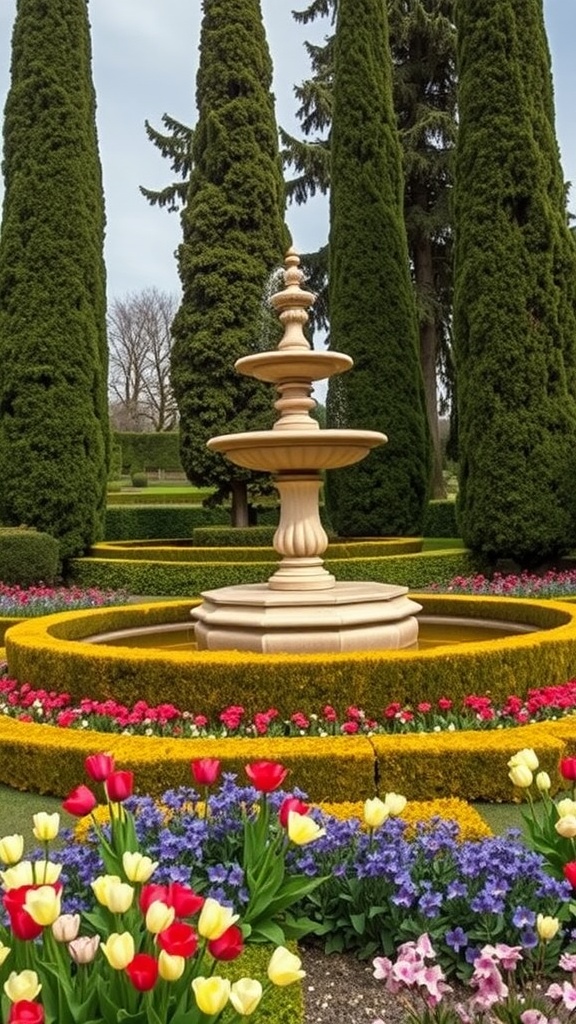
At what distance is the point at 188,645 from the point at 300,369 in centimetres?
291

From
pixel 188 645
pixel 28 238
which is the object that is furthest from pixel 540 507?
pixel 28 238

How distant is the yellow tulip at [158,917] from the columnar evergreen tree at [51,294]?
1435cm

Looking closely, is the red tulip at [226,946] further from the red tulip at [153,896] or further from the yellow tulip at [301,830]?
the yellow tulip at [301,830]

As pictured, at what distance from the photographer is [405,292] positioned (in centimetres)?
1811

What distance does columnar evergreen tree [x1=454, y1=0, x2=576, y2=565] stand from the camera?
46.9 ft

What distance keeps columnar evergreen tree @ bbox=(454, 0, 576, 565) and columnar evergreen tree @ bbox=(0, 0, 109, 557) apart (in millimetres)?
6822

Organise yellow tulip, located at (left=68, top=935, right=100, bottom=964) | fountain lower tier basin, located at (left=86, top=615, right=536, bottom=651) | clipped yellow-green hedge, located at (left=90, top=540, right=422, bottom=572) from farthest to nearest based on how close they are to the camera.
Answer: clipped yellow-green hedge, located at (left=90, top=540, right=422, bottom=572) < fountain lower tier basin, located at (left=86, top=615, right=536, bottom=651) < yellow tulip, located at (left=68, top=935, right=100, bottom=964)

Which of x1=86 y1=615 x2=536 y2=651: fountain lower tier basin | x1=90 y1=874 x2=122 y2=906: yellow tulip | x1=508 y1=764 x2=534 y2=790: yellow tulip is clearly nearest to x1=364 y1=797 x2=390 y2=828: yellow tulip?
x1=508 y1=764 x2=534 y2=790: yellow tulip

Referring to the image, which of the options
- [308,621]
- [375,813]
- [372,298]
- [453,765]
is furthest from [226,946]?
[372,298]

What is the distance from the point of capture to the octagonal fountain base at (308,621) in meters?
6.54

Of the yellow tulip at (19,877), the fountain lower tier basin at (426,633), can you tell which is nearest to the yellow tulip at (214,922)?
the yellow tulip at (19,877)

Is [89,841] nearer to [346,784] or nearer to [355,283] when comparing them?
[346,784]

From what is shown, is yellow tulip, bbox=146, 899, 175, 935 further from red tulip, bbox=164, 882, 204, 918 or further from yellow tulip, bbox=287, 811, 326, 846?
yellow tulip, bbox=287, 811, 326, 846

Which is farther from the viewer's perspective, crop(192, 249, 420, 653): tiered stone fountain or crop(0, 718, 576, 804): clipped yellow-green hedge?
crop(192, 249, 420, 653): tiered stone fountain
